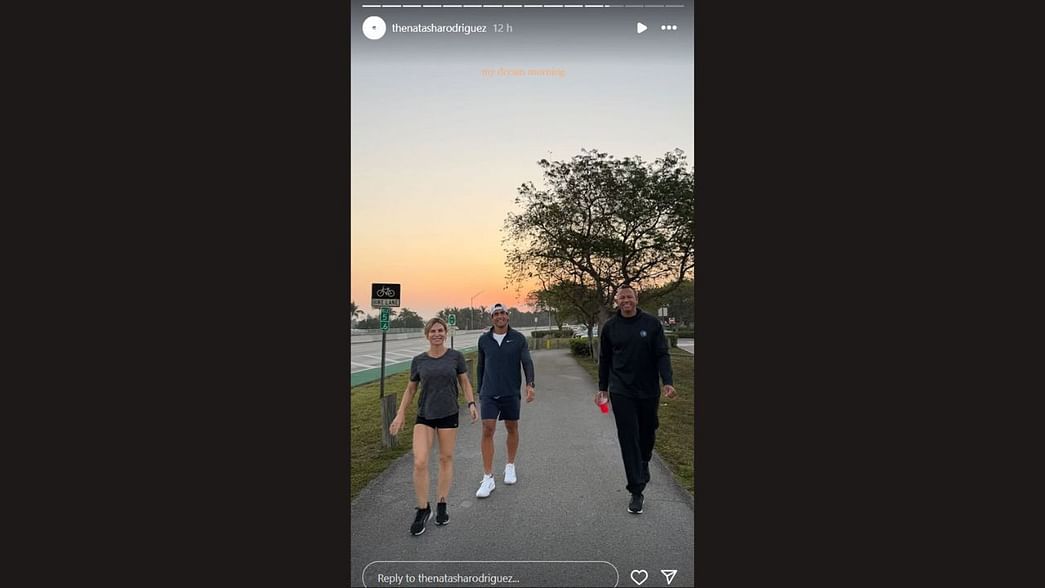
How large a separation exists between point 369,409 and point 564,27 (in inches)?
297

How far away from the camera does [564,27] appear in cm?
354

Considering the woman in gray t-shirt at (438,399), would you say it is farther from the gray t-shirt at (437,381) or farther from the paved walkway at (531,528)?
the paved walkway at (531,528)

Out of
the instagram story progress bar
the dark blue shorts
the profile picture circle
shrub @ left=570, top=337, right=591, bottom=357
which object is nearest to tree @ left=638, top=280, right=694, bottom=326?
the dark blue shorts

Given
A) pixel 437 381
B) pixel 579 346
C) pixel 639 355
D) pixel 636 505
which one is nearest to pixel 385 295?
pixel 437 381

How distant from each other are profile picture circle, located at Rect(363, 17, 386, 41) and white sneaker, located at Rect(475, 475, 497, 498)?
4589 millimetres

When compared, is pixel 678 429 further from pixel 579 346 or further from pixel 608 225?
pixel 579 346

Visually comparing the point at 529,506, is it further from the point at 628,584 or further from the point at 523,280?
the point at 523,280

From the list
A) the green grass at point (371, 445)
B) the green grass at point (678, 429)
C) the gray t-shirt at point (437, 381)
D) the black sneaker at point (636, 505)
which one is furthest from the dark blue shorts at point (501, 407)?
the green grass at point (678, 429)

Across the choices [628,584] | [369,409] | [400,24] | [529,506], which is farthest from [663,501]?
[369,409]

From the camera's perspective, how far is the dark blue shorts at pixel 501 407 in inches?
183

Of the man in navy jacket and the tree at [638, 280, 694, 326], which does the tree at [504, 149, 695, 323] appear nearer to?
the tree at [638, 280, 694, 326]

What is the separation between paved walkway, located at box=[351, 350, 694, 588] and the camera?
3121 mm

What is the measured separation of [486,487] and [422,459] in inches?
36.9

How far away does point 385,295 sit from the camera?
3422 mm
